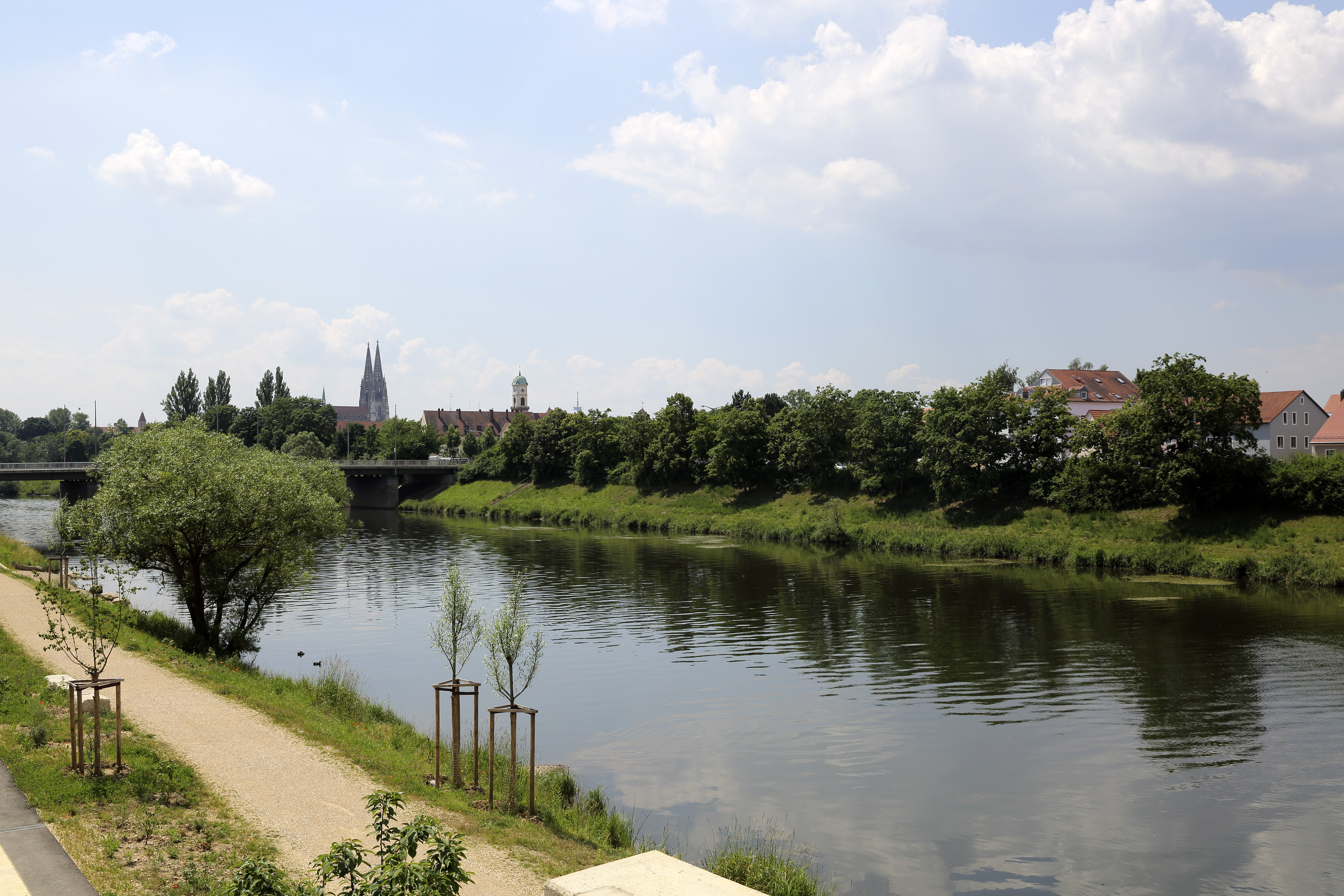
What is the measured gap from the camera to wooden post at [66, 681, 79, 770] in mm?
15328

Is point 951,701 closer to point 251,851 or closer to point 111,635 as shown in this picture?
point 251,851

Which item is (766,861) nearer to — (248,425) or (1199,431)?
(1199,431)

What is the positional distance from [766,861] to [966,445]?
54264mm

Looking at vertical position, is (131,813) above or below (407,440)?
below

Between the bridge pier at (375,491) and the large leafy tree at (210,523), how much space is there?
9140cm

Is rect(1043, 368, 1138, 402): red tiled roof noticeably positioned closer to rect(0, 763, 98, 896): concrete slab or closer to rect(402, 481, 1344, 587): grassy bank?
rect(402, 481, 1344, 587): grassy bank

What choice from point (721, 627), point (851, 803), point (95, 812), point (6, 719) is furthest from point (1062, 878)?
point (721, 627)

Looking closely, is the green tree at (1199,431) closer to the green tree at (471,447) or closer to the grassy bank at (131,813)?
the grassy bank at (131,813)

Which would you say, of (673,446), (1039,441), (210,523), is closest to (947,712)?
(210,523)

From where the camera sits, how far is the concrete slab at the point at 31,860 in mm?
11023

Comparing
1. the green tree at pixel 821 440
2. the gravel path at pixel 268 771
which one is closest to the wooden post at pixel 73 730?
the gravel path at pixel 268 771

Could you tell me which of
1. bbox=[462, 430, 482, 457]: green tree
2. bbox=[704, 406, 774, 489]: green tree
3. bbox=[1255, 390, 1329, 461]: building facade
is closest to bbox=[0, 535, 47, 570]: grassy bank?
bbox=[704, 406, 774, 489]: green tree

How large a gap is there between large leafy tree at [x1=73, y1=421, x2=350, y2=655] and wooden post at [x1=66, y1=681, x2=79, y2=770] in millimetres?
11828

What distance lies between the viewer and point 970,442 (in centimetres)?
6581
